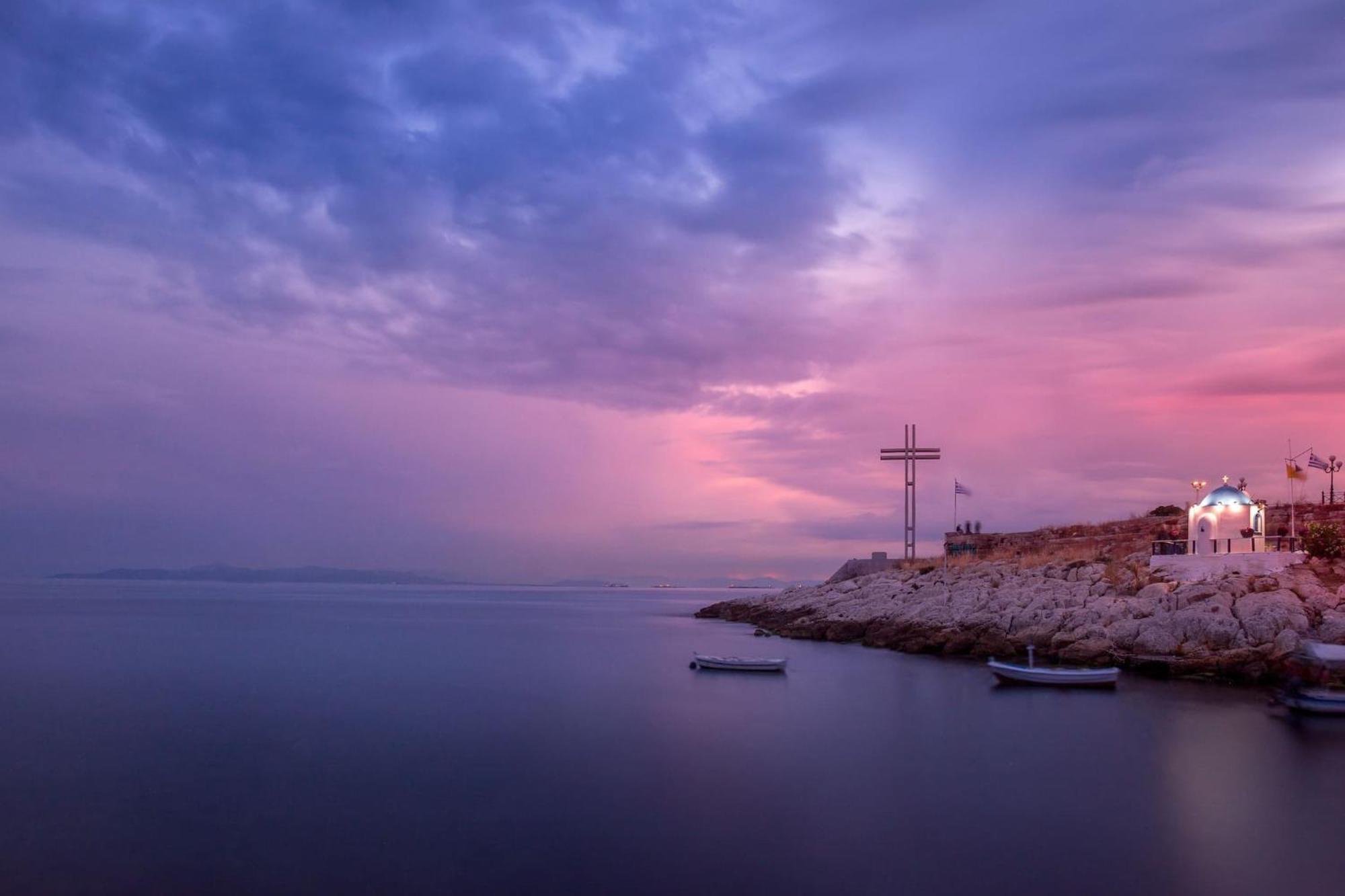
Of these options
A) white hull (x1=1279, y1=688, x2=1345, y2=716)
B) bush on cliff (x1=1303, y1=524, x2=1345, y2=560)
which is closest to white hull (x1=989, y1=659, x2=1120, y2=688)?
white hull (x1=1279, y1=688, x2=1345, y2=716)

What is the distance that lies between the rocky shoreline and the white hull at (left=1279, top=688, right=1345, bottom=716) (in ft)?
12.6

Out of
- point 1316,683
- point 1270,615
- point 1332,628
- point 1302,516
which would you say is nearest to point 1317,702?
point 1316,683

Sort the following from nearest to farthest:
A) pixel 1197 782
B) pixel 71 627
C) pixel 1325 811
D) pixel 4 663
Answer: pixel 1325 811, pixel 1197 782, pixel 4 663, pixel 71 627

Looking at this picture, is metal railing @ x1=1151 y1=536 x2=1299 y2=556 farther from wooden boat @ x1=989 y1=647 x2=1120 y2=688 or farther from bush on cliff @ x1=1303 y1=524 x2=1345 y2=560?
wooden boat @ x1=989 y1=647 x2=1120 y2=688

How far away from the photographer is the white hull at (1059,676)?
2852 centimetres

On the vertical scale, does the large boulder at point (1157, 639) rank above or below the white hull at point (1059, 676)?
above

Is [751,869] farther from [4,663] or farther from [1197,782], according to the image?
[4,663]

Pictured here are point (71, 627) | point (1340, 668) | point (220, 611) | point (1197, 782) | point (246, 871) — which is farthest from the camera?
point (220, 611)

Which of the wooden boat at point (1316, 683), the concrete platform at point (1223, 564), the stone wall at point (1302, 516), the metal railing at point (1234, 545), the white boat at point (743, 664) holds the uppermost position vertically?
the stone wall at point (1302, 516)

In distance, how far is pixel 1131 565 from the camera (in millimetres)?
39625

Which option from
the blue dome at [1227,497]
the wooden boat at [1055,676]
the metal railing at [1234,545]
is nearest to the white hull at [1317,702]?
the wooden boat at [1055,676]

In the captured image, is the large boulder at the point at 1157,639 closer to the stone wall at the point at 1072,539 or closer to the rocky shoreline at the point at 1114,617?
the rocky shoreline at the point at 1114,617

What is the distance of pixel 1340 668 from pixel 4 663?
44.6 metres

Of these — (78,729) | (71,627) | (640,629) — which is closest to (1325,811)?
(78,729)
